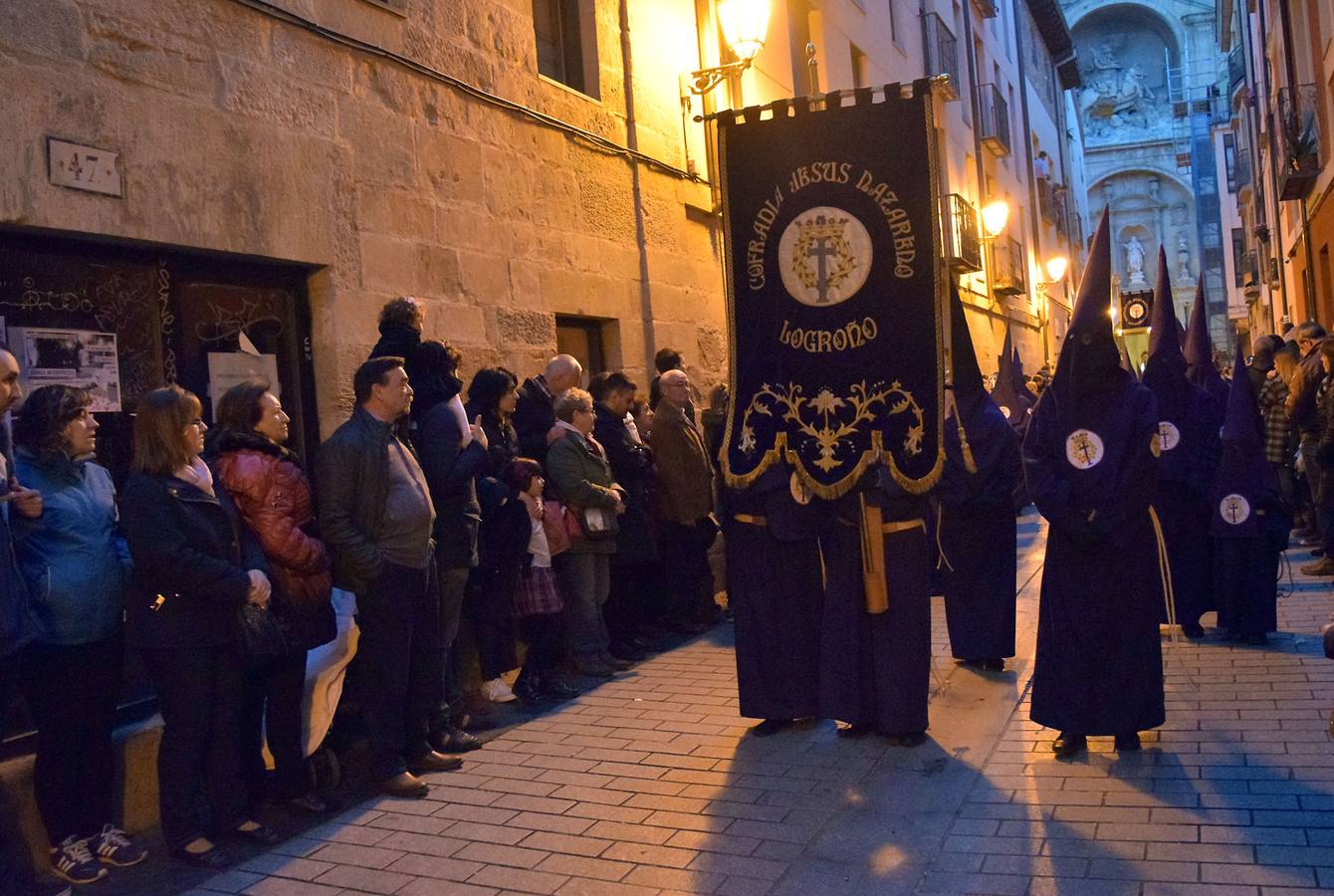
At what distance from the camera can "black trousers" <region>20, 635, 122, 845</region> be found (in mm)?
4250

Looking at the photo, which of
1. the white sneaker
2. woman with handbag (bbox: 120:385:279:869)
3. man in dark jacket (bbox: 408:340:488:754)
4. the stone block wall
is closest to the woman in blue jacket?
woman with handbag (bbox: 120:385:279:869)

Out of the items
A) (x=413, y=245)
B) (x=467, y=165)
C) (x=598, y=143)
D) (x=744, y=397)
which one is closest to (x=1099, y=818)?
(x=744, y=397)

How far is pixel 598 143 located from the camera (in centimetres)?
929

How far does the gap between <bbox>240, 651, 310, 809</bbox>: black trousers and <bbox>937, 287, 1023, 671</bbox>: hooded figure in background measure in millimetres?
3696

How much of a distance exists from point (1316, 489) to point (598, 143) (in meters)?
6.00

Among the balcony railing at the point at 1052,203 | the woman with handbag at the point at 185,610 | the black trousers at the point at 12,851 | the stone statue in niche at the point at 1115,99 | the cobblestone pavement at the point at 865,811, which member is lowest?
the cobblestone pavement at the point at 865,811

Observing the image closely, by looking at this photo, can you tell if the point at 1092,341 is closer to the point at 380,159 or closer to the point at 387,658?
the point at 387,658

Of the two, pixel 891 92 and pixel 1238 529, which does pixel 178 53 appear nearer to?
pixel 891 92

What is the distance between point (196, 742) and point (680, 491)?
4059 millimetres

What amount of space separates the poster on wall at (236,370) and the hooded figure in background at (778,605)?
252cm

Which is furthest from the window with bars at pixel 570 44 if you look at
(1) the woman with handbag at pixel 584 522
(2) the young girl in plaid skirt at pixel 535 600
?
(2) the young girl in plaid skirt at pixel 535 600

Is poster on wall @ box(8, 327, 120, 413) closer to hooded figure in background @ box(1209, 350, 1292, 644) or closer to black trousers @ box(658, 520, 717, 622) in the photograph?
black trousers @ box(658, 520, 717, 622)

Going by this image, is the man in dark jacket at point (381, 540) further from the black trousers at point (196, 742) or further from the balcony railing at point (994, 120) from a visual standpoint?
the balcony railing at point (994, 120)

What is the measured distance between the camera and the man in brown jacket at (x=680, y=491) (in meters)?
7.98
